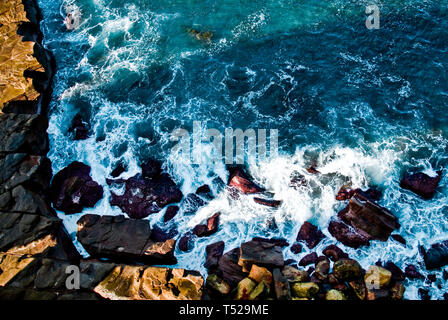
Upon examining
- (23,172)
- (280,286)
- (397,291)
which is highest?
(23,172)

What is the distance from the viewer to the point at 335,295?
16.5 m

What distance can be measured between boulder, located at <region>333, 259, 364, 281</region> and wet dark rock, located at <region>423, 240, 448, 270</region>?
433 centimetres

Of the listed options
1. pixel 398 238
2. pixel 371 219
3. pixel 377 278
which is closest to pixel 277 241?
pixel 377 278

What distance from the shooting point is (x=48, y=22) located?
113ft

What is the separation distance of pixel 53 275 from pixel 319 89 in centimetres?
2381

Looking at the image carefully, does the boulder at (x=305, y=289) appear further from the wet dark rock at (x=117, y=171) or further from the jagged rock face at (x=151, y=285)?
the wet dark rock at (x=117, y=171)

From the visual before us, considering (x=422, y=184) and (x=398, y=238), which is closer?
(x=398, y=238)

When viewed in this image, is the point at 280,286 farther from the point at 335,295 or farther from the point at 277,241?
the point at 277,241

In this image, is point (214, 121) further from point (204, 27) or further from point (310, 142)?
point (204, 27)

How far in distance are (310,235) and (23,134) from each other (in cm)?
2220

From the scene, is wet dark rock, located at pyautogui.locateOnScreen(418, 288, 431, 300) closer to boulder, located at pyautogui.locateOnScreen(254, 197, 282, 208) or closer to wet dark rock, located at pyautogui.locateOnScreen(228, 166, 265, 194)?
boulder, located at pyautogui.locateOnScreen(254, 197, 282, 208)

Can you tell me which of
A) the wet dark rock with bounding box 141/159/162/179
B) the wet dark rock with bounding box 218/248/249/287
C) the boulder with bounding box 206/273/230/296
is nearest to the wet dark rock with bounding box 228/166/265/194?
the wet dark rock with bounding box 218/248/249/287

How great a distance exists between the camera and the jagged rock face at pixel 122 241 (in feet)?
59.7
